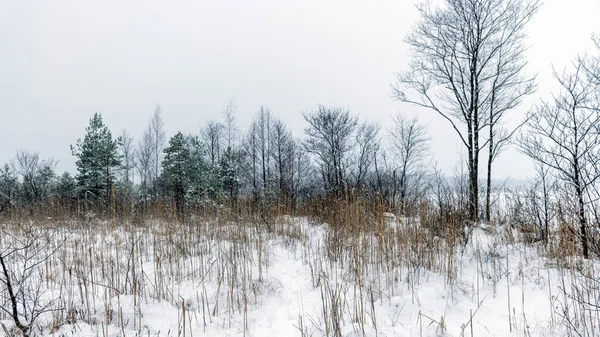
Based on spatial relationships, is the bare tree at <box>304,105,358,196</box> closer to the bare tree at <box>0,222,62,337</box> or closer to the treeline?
the treeline

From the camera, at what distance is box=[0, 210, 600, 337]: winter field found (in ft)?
7.61

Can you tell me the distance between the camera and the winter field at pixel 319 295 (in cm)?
232

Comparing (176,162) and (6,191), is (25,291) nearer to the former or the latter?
(6,191)

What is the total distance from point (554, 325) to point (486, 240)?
10.6 feet

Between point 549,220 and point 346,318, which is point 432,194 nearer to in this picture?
point 549,220

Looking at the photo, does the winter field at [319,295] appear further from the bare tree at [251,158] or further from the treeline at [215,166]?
the bare tree at [251,158]

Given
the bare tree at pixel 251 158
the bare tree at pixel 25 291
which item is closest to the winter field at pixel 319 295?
the bare tree at pixel 25 291

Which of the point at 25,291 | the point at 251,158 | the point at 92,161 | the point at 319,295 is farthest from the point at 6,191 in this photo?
the point at 251,158

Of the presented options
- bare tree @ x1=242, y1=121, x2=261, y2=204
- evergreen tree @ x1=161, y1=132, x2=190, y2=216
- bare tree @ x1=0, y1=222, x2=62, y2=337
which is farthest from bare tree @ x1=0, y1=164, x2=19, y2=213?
bare tree @ x1=242, y1=121, x2=261, y2=204

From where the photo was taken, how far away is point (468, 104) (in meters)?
8.64

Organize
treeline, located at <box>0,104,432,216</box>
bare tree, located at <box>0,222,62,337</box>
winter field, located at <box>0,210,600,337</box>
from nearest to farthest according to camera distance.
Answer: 1. bare tree, located at <box>0,222,62,337</box>
2. winter field, located at <box>0,210,600,337</box>
3. treeline, located at <box>0,104,432,216</box>

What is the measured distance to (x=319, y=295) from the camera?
3037 mm

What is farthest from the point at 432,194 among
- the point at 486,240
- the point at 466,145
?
the point at 466,145

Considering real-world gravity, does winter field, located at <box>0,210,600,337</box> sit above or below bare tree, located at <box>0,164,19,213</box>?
below
